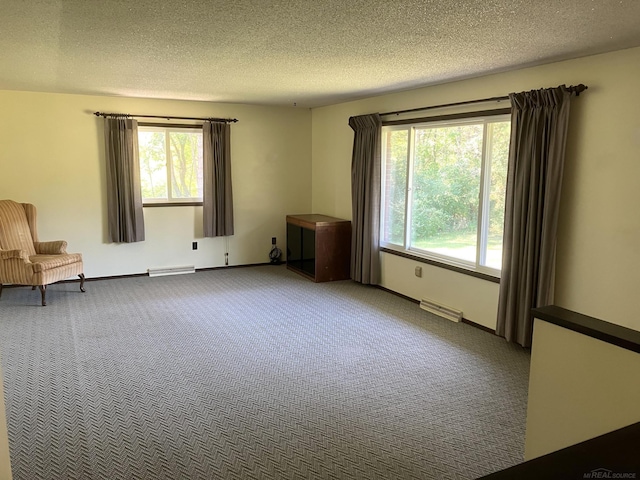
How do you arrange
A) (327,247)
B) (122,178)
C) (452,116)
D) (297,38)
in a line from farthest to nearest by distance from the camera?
(327,247), (122,178), (452,116), (297,38)

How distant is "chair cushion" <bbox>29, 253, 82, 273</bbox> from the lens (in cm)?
493

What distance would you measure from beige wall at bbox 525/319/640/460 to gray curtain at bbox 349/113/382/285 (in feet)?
12.3

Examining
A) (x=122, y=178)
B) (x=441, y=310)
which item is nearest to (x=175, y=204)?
(x=122, y=178)

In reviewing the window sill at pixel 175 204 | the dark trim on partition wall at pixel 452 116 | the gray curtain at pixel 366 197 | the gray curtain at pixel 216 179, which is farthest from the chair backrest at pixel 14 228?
the dark trim on partition wall at pixel 452 116

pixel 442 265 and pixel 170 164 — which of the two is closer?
pixel 442 265

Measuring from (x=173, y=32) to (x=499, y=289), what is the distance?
323cm

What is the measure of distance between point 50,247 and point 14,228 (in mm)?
413

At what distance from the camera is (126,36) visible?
9.77 feet

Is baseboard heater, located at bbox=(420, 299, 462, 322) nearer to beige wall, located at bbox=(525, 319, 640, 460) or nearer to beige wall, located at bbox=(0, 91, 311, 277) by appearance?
beige wall, located at bbox=(525, 319, 640, 460)

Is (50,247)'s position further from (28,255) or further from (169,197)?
(169,197)

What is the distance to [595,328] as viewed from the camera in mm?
1778

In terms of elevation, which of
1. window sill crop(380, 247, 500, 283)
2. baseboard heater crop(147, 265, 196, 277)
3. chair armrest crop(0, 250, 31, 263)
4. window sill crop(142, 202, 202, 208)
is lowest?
baseboard heater crop(147, 265, 196, 277)

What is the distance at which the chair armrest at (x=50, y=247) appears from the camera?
5.48 metres

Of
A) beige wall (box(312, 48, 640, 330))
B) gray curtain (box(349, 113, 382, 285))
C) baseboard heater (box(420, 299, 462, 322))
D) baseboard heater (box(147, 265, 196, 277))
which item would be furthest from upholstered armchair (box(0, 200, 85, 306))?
beige wall (box(312, 48, 640, 330))
